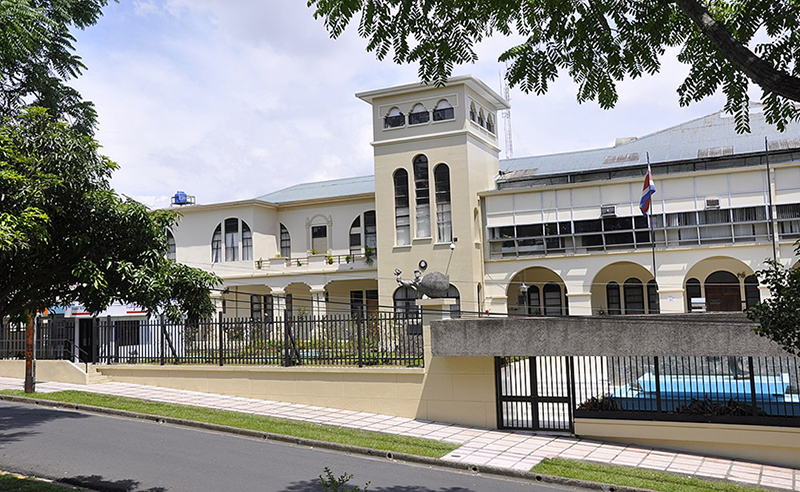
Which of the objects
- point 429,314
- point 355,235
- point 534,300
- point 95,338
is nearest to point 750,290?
point 534,300

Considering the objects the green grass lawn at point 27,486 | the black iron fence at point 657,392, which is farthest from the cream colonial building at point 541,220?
the green grass lawn at point 27,486

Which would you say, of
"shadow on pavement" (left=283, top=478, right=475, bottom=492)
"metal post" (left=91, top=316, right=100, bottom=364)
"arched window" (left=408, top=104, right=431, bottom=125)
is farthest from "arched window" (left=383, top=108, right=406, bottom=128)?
"shadow on pavement" (left=283, top=478, right=475, bottom=492)

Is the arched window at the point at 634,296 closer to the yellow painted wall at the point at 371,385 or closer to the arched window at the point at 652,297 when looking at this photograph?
the arched window at the point at 652,297

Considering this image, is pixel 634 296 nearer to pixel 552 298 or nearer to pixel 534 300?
pixel 552 298

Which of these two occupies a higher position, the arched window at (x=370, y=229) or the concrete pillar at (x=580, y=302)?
the arched window at (x=370, y=229)

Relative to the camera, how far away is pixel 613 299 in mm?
34688

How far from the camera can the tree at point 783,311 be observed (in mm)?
5559

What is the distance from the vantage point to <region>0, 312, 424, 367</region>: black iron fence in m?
17.7

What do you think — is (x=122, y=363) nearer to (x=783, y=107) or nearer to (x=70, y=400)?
(x=70, y=400)

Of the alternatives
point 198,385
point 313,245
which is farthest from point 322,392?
point 313,245

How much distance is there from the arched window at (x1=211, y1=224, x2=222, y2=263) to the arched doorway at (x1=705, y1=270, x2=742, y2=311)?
25181 millimetres

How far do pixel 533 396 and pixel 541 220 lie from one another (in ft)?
59.4

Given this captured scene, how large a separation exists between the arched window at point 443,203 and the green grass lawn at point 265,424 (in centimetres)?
1872

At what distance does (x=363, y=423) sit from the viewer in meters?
16.5
